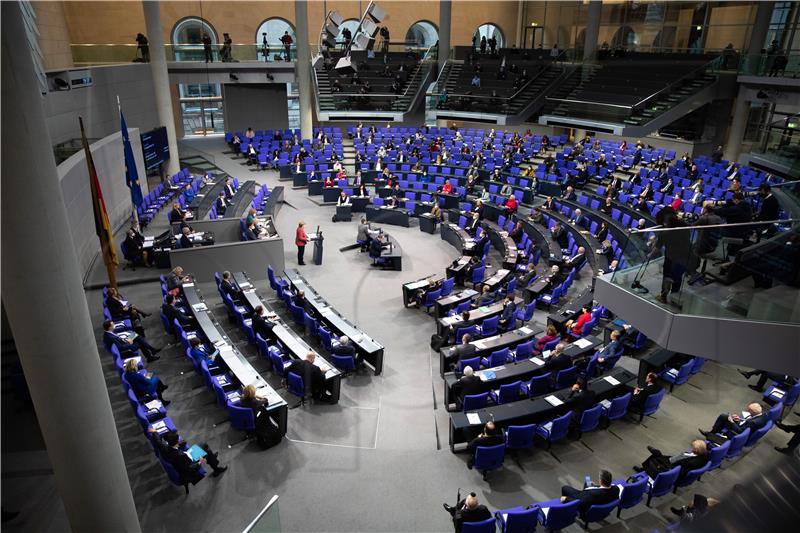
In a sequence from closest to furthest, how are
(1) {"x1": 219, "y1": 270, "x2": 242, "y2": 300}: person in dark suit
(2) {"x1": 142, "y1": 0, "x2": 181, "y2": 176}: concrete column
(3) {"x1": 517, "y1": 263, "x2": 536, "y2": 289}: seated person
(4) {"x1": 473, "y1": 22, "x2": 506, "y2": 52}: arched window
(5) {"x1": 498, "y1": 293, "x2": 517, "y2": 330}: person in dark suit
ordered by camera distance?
(5) {"x1": 498, "y1": 293, "x2": 517, "y2": 330}: person in dark suit < (1) {"x1": 219, "y1": 270, "x2": 242, "y2": 300}: person in dark suit < (3) {"x1": 517, "y1": 263, "x2": 536, "y2": 289}: seated person < (2) {"x1": 142, "y1": 0, "x2": 181, "y2": 176}: concrete column < (4) {"x1": 473, "y1": 22, "x2": 506, "y2": 52}: arched window

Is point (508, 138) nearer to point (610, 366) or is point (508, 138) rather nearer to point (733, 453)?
point (610, 366)

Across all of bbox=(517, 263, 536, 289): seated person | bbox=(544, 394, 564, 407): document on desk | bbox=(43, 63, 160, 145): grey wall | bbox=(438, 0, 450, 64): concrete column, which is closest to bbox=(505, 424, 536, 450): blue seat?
bbox=(544, 394, 564, 407): document on desk

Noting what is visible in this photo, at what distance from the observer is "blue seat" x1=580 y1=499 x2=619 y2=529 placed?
6.89 metres

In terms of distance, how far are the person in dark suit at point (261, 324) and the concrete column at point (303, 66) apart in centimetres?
1967

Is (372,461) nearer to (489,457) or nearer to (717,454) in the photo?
(489,457)

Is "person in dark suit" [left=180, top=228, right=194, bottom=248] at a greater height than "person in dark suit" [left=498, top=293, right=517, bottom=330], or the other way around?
"person in dark suit" [left=180, top=228, right=194, bottom=248]

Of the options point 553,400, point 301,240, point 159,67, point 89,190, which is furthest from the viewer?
point 159,67

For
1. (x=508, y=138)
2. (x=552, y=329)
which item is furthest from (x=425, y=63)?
(x=552, y=329)

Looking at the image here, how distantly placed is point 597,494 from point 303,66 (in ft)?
85.9

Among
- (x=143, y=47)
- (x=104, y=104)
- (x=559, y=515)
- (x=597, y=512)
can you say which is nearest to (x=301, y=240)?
(x=559, y=515)

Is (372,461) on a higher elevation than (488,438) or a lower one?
lower

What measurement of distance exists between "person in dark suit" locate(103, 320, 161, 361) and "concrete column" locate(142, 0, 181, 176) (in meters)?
15.1

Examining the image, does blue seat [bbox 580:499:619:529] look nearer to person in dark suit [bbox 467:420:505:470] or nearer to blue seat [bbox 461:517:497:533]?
blue seat [bbox 461:517:497:533]

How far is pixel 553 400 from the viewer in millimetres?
8875
